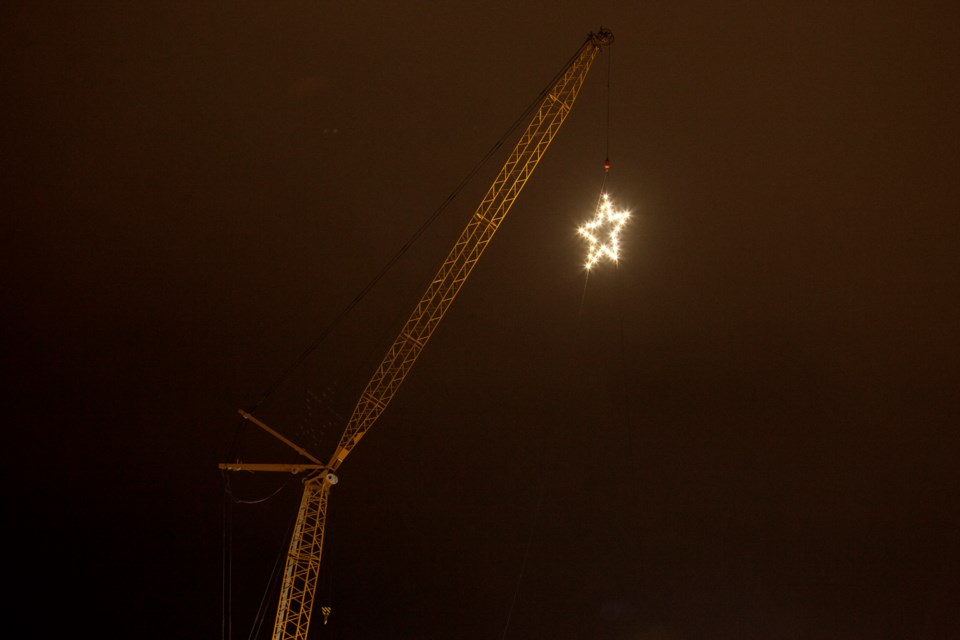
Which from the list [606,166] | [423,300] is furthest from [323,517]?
[606,166]

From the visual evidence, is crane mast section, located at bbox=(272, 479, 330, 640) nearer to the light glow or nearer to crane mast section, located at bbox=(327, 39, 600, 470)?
crane mast section, located at bbox=(327, 39, 600, 470)

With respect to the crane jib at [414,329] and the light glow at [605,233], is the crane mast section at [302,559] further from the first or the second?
the light glow at [605,233]

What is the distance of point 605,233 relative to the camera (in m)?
27.8

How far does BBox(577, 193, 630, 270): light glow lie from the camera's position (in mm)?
27547

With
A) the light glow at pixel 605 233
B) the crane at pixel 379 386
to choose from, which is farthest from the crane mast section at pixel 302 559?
the light glow at pixel 605 233

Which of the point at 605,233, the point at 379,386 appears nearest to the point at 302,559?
the point at 379,386

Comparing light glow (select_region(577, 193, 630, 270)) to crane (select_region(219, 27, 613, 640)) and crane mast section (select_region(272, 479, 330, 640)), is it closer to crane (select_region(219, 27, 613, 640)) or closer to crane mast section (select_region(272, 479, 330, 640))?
crane (select_region(219, 27, 613, 640))

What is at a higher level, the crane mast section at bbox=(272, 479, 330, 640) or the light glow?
the light glow

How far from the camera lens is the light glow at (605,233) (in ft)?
90.4

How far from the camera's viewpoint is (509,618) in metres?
46.8

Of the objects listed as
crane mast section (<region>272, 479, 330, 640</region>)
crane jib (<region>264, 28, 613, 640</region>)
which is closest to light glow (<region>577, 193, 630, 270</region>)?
crane jib (<region>264, 28, 613, 640</region>)

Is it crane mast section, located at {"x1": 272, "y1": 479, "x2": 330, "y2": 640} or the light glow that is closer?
the light glow

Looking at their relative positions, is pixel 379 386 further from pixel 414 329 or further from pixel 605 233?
pixel 605 233

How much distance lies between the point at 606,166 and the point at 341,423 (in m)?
18.4
